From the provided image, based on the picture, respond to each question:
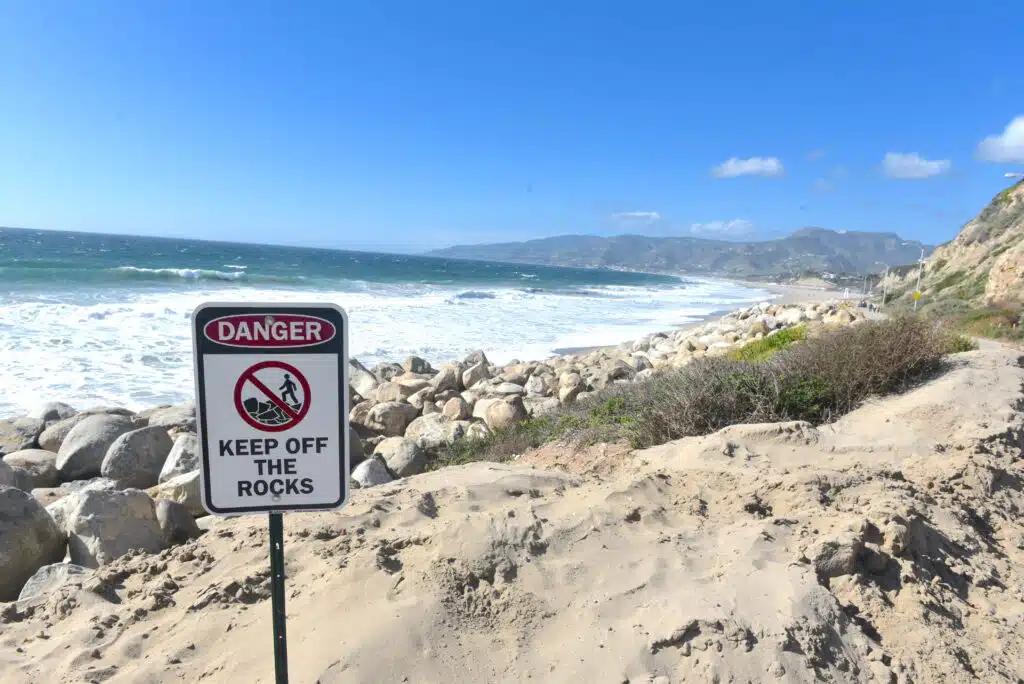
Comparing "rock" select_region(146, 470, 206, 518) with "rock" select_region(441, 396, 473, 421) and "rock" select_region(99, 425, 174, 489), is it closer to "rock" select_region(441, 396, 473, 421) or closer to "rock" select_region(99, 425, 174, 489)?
"rock" select_region(99, 425, 174, 489)

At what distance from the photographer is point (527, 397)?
421 inches

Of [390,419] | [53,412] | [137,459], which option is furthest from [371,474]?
[53,412]

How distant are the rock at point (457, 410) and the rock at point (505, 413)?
476mm

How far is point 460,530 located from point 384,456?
3676 millimetres

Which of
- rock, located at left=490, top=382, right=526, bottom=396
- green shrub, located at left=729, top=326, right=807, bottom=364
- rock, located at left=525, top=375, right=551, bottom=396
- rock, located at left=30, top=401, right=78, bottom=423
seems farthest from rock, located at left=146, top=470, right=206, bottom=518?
green shrub, located at left=729, top=326, right=807, bottom=364

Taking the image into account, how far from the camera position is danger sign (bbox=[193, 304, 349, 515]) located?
1771mm

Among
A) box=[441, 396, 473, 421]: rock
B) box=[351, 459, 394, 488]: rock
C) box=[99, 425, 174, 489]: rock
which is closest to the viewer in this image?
box=[351, 459, 394, 488]: rock

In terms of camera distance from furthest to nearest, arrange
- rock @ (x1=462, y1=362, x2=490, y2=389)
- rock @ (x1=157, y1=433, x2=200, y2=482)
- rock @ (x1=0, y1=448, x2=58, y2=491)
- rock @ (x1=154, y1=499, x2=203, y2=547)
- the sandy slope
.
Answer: rock @ (x1=462, y1=362, x2=490, y2=389), rock @ (x1=0, y1=448, x2=58, y2=491), rock @ (x1=157, y1=433, x2=200, y2=482), rock @ (x1=154, y1=499, x2=203, y2=547), the sandy slope

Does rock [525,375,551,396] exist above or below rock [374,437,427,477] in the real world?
below

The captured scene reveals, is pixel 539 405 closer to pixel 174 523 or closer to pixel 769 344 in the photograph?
pixel 769 344

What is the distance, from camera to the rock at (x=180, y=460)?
→ 621 cm

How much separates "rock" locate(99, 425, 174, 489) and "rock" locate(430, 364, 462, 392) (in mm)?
5352

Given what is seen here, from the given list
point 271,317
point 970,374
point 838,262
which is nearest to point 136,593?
point 271,317

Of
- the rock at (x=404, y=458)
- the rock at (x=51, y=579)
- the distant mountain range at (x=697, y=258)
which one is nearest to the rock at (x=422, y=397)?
the rock at (x=404, y=458)
